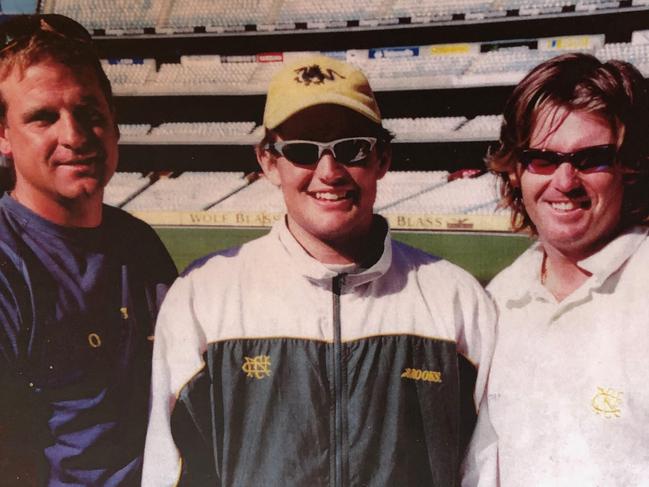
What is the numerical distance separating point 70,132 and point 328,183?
86cm

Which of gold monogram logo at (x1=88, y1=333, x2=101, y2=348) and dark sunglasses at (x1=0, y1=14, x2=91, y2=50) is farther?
gold monogram logo at (x1=88, y1=333, x2=101, y2=348)

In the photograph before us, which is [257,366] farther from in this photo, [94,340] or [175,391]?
[94,340]

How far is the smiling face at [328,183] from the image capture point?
4.94 feet

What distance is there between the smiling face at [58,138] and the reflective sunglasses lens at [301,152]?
69 centimetres

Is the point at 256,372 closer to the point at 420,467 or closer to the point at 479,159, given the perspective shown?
the point at 420,467

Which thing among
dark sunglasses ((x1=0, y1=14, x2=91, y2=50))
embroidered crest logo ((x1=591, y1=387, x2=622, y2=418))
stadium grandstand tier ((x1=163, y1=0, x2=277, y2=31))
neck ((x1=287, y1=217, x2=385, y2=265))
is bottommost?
embroidered crest logo ((x1=591, y1=387, x2=622, y2=418))

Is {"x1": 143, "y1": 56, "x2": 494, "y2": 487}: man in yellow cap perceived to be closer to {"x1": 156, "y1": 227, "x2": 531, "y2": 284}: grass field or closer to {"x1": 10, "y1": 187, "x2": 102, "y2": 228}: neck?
{"x1": 156, "y1": 227, "x2": 531, "y2": 284}: grass field

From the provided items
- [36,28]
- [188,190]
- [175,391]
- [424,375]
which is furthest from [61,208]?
[424,375]

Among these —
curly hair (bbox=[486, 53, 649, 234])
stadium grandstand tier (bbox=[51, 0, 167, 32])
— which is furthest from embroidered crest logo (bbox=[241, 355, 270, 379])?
stadium grandstand tier (bbox=[51, 0, 167, 32])

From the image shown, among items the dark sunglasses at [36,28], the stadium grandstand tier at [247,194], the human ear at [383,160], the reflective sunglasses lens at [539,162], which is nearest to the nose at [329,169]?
the human ear at [383,160]

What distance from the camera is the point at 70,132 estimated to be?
164 cm

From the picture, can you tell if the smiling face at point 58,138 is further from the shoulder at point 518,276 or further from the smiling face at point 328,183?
the shoulder at point 518,276

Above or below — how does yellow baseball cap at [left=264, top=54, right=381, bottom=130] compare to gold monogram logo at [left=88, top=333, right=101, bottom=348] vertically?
above

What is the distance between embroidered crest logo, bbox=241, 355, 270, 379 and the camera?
1613mm
